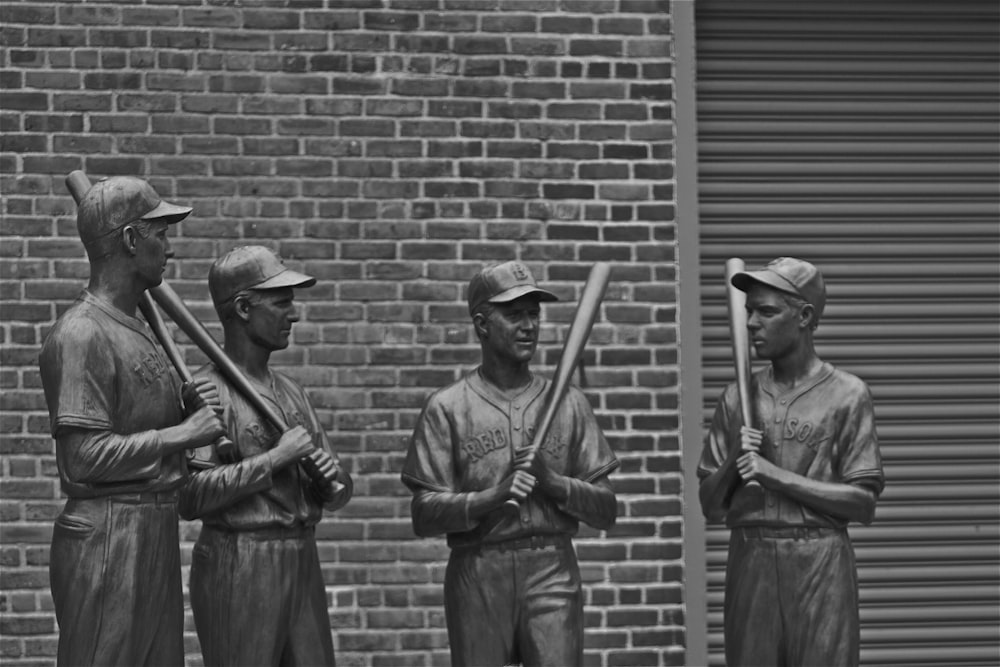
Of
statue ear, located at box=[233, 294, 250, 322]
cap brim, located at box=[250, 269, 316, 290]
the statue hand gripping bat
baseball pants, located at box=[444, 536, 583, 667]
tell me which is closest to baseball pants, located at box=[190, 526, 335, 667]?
the statue hand gripping bat

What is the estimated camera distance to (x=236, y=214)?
24.8ft

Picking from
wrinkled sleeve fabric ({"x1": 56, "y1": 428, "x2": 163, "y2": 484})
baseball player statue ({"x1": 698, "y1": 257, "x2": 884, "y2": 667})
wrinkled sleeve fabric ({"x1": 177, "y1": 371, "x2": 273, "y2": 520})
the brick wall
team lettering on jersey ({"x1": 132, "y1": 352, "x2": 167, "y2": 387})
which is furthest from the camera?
the brick wall

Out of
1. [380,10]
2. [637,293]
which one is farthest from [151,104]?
[637,293]

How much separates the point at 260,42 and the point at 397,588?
2.55 metres

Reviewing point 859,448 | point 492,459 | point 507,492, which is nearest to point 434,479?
point 492,459

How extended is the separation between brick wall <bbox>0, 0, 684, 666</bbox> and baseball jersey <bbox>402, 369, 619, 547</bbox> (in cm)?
152

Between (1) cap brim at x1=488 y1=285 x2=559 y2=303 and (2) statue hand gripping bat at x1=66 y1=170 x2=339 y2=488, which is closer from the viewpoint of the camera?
(2) statue hand gripping bat at x1=66 y1=170 x2=339 y2=488

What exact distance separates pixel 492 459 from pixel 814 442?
1.17 meters

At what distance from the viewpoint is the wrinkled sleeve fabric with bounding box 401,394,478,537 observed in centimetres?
585

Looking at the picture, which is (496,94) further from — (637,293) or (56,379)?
(56,379)

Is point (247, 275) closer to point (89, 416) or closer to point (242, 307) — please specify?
point (242, 307)

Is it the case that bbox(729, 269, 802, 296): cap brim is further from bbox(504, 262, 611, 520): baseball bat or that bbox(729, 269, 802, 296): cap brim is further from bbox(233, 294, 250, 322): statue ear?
bbox(233, 294, 250, 322): statue ear

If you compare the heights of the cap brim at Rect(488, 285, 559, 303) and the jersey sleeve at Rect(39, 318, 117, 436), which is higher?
the cap brim at Rect(488, 285, 559, 303)

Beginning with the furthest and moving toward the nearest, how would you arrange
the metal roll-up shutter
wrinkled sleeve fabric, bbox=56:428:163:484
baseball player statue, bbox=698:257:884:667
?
the metal roll-up shutter, baseball player statue, bbox=698:257:884:667, wrinkled sleeve fabric, bbox=56:428:163:484
